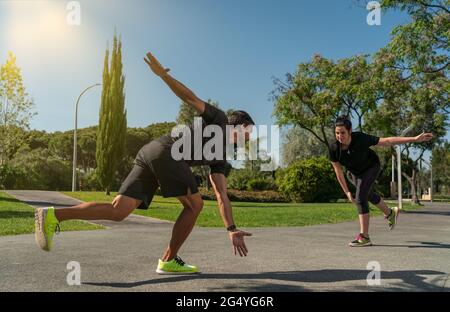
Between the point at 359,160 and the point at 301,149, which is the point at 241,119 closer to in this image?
the point at 359,160

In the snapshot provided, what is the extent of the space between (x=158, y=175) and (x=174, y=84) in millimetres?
892

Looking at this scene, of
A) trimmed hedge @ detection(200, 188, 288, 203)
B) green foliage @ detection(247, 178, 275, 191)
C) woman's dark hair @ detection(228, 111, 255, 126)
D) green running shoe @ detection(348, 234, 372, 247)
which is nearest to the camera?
woman's dark hair @ detection(228, 111, 255, 126)

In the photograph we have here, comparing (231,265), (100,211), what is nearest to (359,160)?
(231,265)

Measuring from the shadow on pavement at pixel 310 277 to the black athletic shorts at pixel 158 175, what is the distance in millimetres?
776

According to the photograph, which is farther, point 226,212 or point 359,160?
point 359,160

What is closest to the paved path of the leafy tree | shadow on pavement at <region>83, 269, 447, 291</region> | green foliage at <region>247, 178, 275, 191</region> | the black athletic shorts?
shadow on pavement at <region>83, 269, 447, 291</region>

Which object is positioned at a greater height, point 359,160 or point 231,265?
point 359,160

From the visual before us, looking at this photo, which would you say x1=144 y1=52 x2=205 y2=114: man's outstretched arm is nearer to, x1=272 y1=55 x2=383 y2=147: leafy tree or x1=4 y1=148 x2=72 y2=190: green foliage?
x1=272 y1=55 x2=383 y2=147: leafy tree

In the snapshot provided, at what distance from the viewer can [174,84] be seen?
3.62 m

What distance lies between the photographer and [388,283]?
3818 millimetres

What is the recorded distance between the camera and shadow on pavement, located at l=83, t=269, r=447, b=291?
369 cm

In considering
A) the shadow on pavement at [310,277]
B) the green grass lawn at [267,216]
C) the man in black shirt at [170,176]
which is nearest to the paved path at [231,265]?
the shadow on pavement at [310,277]

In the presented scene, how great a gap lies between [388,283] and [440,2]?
1528 centimetres

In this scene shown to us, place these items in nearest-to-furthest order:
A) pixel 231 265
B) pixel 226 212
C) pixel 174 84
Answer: pixel 174 84
pixel 226 212
pixel 231 265
